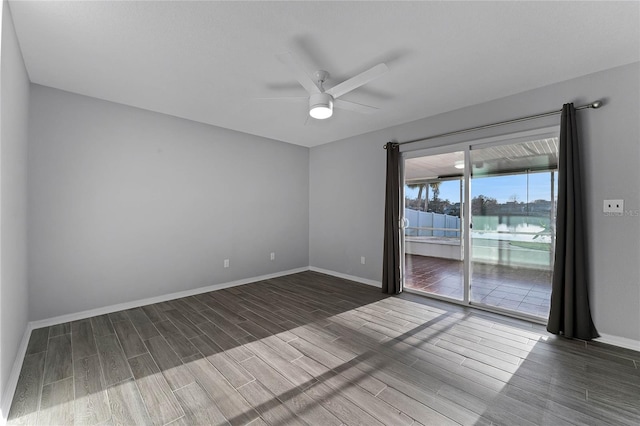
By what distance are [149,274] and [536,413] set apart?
4.14m

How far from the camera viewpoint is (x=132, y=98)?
3.24 meters

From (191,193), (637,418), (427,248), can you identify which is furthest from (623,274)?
(191,193)

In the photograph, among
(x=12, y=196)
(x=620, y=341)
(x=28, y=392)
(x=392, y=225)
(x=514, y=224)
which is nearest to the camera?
(x=28, y=392)

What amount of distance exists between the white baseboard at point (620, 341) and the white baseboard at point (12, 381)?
464 centimetres

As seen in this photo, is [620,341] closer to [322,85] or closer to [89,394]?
[322,85]

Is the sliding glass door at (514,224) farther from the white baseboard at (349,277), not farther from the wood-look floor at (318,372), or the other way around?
the white baseboard at (349,277)

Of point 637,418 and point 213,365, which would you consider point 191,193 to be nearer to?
point 213,365

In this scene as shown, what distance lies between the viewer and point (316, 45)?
2.23 meters

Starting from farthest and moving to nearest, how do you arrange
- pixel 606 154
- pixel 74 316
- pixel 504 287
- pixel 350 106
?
pixel 504 287
pixel 74 316
pixel 350 106
pixel 606 154

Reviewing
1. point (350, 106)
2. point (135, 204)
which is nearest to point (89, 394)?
point (135, 204)

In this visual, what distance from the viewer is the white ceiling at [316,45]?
6.08 ft

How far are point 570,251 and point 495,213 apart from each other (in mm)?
892

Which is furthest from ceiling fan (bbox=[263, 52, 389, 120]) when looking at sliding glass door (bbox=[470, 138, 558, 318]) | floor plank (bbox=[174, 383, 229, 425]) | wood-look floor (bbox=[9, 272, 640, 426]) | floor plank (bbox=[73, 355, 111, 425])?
floor plank (bbox=[73, 355, 111, 425])

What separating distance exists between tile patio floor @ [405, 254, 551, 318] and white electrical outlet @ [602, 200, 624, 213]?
0.90 m
